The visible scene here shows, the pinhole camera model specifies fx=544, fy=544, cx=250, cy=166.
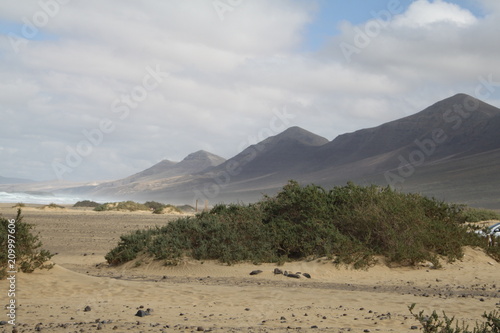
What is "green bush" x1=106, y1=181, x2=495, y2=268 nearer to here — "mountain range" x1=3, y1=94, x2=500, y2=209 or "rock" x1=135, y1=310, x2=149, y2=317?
"rock" x1=135, y1=310, x2=149, y2=317

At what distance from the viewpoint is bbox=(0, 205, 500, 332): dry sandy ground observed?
8352 mm

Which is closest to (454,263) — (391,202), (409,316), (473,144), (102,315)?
(391,202)

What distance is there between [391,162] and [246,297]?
12710 centimetres

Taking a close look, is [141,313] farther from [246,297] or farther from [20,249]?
[20,249]

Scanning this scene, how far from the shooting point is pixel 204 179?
181 m

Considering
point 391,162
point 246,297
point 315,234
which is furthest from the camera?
point 391,162

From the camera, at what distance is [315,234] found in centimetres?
1644

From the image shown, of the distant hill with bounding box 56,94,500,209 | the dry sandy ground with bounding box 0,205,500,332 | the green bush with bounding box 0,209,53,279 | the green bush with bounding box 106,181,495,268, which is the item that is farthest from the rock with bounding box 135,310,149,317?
the distant hill with bounding box 56,94,500,209

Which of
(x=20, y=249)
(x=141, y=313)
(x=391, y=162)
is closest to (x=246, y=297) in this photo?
(x=141, y=313)

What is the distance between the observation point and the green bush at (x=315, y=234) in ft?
52.9

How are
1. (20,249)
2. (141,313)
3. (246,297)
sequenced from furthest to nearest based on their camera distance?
(20,249) < (246,297) < (141,313)

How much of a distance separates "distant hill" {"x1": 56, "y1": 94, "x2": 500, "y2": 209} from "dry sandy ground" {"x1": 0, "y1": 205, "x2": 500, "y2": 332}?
6830cm

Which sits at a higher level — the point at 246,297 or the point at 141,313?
the point at 141,313

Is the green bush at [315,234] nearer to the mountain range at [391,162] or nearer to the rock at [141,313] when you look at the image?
the rock at [141,313]
